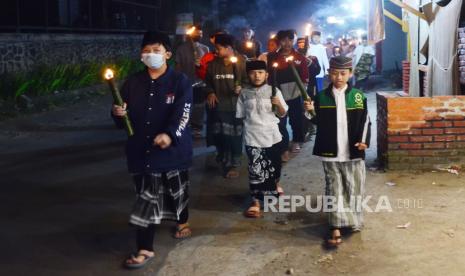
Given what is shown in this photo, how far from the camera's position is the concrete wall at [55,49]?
14.2m

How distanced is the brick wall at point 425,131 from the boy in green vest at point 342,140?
6.88 feet

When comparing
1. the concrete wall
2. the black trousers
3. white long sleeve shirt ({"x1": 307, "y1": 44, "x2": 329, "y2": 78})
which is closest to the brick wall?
the black trousers

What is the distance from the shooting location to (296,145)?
862cm

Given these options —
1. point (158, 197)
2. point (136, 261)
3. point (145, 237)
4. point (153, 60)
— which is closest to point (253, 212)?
point (158, 197)

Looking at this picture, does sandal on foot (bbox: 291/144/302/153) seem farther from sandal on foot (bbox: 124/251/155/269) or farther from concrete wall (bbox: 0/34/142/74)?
concrete wall (bbox: 0/34/142/74)

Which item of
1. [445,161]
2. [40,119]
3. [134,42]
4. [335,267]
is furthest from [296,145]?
[134,42]

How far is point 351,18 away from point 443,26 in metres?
41.9

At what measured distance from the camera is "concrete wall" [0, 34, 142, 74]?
14.2m

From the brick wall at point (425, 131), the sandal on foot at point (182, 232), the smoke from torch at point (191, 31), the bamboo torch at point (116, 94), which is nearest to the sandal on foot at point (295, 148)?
the brick wall at point (425, 131)

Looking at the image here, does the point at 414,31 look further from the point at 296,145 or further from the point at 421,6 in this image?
the point at 296,145

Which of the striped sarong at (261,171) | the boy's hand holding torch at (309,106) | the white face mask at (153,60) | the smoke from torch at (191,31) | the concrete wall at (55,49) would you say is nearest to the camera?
the white face mask at (153,60)

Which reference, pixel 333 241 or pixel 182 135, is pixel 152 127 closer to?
pixel 182 135

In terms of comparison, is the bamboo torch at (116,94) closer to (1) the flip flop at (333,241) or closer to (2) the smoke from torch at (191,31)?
(1) the flip flop at (333,241)

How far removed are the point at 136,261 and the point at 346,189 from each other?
6.32 feet
